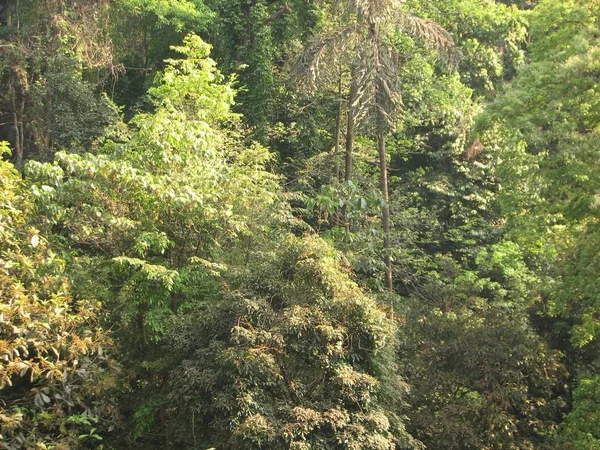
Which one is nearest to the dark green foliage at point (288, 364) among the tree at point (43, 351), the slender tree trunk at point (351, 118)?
the tree at point (43, 351)

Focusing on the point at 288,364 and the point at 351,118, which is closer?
the point at 288,364

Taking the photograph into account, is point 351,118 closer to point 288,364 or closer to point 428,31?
point 428,31

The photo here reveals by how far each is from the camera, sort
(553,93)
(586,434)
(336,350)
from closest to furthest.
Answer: (336,350)
(586,434)
(553,93)

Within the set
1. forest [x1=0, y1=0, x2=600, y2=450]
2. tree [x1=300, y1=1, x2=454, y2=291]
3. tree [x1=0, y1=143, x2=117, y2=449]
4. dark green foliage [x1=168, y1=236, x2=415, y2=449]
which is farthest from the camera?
tree [x1=300, y1=1, x2=454, y2=291]

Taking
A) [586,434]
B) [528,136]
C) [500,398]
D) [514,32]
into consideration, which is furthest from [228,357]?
[514,32]

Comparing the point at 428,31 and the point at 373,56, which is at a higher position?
the point at 428,31

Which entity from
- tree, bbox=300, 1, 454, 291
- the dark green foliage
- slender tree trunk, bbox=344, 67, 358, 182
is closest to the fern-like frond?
tree, bbox=300, 1, 454, 291

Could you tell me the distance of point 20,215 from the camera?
858 cm

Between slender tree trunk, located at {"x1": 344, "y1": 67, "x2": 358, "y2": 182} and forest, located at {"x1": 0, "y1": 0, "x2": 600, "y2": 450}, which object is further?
slender tree trunk, located at {"x1": 344, "y1": 67, "x2": 358, "y2": 182}

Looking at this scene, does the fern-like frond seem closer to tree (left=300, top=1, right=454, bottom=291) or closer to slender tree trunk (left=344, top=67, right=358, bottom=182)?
tree (left=300, top=1, right=454, bottom=291)

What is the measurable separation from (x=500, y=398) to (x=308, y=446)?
11.9 feet

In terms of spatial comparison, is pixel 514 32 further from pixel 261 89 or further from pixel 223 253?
pixel 223 253

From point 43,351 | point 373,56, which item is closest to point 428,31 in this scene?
point 373,56

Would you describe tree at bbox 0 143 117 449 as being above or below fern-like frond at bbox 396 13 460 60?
below
